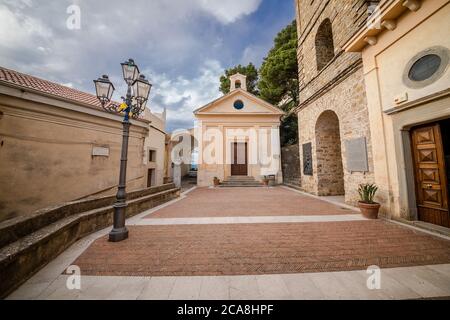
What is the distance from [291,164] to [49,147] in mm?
13827

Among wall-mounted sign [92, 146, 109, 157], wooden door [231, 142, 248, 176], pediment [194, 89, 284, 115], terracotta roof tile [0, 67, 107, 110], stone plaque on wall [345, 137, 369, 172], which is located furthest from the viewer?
wooden door [231, 142, 248, 176]

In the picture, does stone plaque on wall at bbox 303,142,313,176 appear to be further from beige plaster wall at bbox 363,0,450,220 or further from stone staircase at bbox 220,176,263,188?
stone staircase at bbox 220,176,263,188

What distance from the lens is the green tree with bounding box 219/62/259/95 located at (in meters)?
21.3

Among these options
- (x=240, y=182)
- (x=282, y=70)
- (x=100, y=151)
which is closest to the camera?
(x=100, y=151)

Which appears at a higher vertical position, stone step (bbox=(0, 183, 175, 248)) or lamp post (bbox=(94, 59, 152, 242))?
lamp post (bbox=(94, 59, 152, 242))

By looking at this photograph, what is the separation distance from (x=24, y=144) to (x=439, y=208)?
39.6ft

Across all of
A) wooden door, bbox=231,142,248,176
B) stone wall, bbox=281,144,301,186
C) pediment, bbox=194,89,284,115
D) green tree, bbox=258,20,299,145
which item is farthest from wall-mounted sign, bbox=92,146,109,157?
green tree, bbox=258,20,299,145

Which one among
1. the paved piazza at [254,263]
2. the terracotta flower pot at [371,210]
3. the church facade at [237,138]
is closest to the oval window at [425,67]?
the terracotta flower pot at [371,210]

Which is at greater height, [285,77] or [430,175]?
[285,77]

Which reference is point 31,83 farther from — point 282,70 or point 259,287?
point 282,70

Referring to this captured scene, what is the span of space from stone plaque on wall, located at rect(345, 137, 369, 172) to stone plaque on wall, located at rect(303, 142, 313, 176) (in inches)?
97.4

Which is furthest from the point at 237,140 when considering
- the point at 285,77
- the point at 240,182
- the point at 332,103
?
the point at 332,103

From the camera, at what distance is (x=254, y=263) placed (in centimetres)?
250
